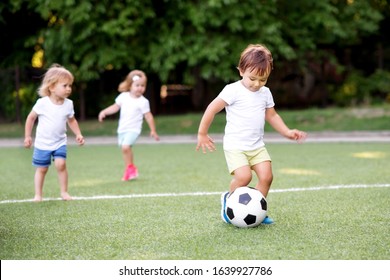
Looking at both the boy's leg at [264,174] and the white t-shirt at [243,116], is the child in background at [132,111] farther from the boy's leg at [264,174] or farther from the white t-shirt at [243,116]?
the boy's leg at [264,174]

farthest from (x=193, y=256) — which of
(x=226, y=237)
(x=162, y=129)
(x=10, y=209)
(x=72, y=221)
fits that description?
(x=162, y=129)

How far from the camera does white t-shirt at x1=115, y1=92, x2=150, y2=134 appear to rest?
1007cm

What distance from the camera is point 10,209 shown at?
7020 mm

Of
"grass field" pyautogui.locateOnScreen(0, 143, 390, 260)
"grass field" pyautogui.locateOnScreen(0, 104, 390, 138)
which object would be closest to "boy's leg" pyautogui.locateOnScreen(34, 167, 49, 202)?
"grass field" pyautogui.locateOnScreen(0, 143, 390, 260)

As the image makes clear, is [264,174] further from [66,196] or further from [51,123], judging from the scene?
[51,123]

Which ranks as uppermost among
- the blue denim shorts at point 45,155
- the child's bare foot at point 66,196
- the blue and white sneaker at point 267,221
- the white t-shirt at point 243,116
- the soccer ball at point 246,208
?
the white t-shirt at point 243,116

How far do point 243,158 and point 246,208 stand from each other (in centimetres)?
60

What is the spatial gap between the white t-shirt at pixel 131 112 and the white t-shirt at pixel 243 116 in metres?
4.06

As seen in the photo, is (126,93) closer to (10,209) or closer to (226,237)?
(10,209)

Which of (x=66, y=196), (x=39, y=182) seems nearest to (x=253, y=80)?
(x=66, y=196)

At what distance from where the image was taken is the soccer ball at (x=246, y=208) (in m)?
5.67

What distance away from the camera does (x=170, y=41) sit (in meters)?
19.4

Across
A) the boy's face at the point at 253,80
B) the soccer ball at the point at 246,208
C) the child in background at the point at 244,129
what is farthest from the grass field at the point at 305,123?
the soccer ball at the point at 246,208

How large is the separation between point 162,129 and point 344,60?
10.3 metres
